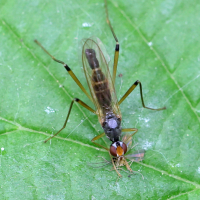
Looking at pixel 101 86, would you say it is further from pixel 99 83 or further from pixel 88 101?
pixel 88 101

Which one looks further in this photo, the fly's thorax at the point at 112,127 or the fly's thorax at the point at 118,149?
the fly's thorax at the point at 112,127

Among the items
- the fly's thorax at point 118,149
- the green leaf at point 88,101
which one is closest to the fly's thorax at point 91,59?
the green leaf at point 88,101

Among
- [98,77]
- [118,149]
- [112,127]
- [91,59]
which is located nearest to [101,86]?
[98,77]

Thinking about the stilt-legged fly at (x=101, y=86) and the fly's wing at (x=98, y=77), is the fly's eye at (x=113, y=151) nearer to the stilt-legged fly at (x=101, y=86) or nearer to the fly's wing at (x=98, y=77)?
the stilt-legged fly at (x=101, y=86)

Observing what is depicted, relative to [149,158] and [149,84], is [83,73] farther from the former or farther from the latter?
[149,158]

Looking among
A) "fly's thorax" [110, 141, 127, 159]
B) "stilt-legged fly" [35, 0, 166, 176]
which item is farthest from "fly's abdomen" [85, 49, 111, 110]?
"fly's thorax" [110, 141, 127, 159]

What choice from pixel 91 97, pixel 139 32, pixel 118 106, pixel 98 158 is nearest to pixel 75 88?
pixel 91 97

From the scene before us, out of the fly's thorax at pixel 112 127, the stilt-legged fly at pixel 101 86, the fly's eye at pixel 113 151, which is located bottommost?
the fly's eye at pixel 113 151
